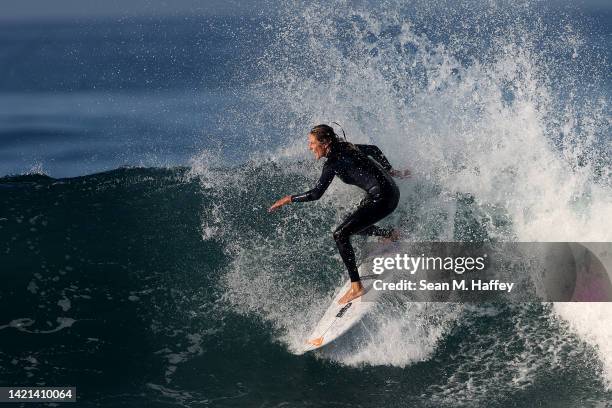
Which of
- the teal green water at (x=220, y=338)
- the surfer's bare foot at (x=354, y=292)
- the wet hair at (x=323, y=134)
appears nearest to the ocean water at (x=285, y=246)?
the teal green water at (x=220, y=338)

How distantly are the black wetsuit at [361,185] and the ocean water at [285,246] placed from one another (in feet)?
3.05

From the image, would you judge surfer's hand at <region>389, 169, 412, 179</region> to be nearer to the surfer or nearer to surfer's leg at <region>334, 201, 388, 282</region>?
the surfer

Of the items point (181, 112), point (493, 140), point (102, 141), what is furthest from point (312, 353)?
point (181, 112)

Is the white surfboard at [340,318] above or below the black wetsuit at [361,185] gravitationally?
below

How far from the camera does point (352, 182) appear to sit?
29.4 ft

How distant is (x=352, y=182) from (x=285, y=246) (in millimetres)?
→ 1991

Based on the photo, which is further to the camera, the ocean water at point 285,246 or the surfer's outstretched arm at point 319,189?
the surfer's outstretched arm at point 319,189

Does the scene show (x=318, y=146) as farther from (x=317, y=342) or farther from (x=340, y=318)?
(x=317, y=342)

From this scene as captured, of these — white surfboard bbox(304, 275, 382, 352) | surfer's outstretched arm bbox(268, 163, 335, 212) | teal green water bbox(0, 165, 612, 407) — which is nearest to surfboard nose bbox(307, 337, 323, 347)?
white surfboard bbox(304, 275, 382, 352)

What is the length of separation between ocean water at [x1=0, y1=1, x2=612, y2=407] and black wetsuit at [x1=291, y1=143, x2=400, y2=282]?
0.93 m

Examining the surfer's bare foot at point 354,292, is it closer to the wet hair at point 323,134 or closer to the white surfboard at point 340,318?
the white surfboard at point 340,318

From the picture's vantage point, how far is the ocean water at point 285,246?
8.30m

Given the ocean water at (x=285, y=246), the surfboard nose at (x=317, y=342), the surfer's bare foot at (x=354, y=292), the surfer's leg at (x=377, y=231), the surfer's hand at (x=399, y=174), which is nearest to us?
the ocean water at (x=285, y=246)

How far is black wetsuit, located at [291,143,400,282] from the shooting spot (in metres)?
8.65
